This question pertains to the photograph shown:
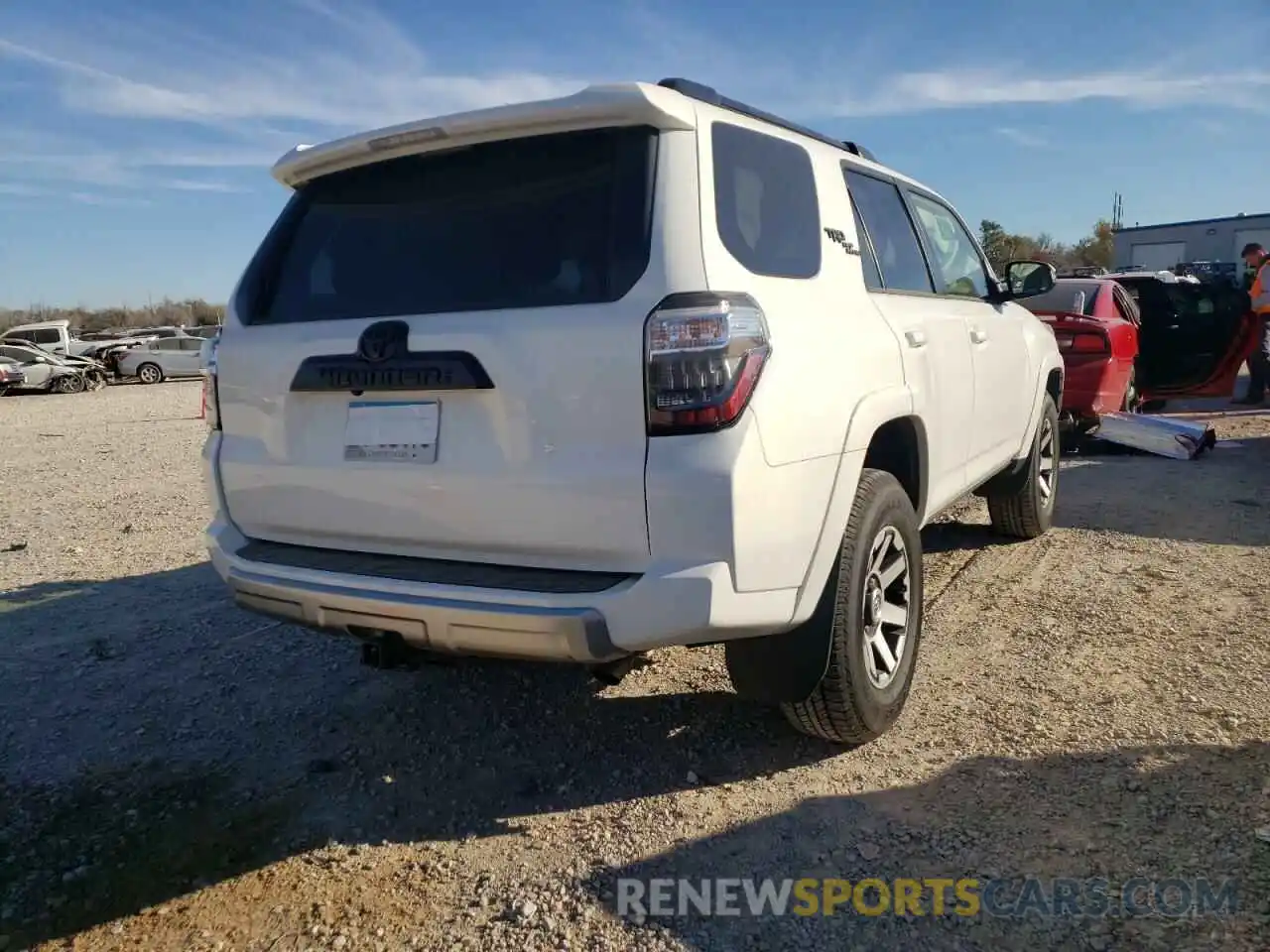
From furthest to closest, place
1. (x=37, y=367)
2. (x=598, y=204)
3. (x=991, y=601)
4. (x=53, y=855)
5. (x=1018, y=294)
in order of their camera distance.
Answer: (x=37, y=367) → (x=1018, y=294) → (x=991, y=601) → (x=53, y=855) → (x=598, y=204)

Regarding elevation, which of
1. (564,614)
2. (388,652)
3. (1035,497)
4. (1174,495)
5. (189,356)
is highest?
(189,356)

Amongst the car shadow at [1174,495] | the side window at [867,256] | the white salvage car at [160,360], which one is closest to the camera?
the side window at [867,256]

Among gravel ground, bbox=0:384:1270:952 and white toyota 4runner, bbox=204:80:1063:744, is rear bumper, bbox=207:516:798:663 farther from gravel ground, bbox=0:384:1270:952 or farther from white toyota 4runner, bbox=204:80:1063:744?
gravel ground, bbox=0:384:1270:952

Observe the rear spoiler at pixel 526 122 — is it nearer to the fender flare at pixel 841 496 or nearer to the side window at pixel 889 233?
→ the fender flare at pixel 841 496

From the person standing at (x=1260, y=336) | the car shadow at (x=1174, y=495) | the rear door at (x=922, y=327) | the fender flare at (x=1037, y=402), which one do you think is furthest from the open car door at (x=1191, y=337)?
the rear door at (x=922, y=327)

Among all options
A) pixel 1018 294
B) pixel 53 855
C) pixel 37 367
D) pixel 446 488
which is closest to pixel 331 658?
pixel 53 855

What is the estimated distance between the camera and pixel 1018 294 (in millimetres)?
5078

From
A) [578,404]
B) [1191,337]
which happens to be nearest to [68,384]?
[1191,337]

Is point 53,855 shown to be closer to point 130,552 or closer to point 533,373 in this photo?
point 533,373

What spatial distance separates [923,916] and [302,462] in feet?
6.88

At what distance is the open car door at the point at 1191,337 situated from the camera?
10.5 meters

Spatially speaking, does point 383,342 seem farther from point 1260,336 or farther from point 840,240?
point 1260,336

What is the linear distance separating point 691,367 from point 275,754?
2.15 meters

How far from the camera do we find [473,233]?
8.83ft
